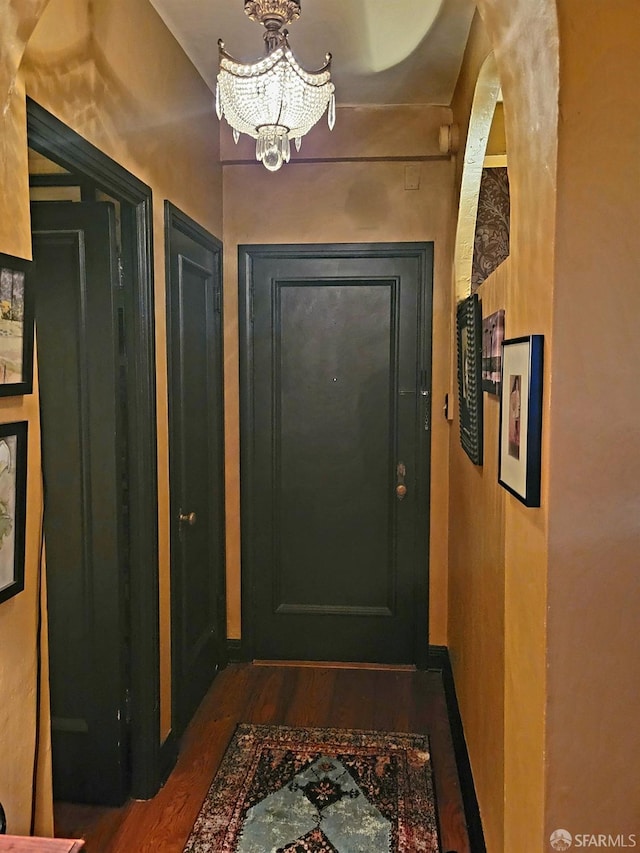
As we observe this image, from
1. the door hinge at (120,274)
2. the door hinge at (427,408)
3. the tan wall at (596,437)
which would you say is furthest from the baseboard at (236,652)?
the tan wall at (596,437)

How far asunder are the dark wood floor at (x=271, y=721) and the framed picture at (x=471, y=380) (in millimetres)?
1230

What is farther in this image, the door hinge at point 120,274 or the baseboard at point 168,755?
the baseboard at point 168,755

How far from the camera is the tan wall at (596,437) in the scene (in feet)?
3.22

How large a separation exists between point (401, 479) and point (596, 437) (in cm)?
226

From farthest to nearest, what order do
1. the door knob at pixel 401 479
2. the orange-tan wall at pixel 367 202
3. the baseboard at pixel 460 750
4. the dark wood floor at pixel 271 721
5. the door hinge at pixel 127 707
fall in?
the door knob at pixel 401 479 < the orange-tan wall at pixel 367 202 < the door hinge at pixel 127 707 < the dark wood floor at pixel 271 721 < the baseboard at pixel 460 750

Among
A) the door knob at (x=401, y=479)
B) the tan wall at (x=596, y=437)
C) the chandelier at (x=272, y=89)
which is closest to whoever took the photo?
the tan wall at (x=596, y=437)

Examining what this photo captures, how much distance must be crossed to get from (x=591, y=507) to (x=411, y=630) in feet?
8.10

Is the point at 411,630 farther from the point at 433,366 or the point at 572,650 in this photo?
the point at 572,650

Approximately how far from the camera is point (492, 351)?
185cm

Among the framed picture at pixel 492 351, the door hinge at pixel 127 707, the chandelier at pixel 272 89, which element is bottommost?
the door hinge at pixel 127 707

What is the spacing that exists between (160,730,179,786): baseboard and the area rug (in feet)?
0.62

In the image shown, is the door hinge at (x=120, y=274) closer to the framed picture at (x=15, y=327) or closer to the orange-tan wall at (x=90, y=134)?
the orange-tan wall at (x=90, y=134)

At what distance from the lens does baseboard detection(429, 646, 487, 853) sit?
2.01 m

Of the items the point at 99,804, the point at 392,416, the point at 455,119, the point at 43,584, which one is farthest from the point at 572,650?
the point at 455,119
